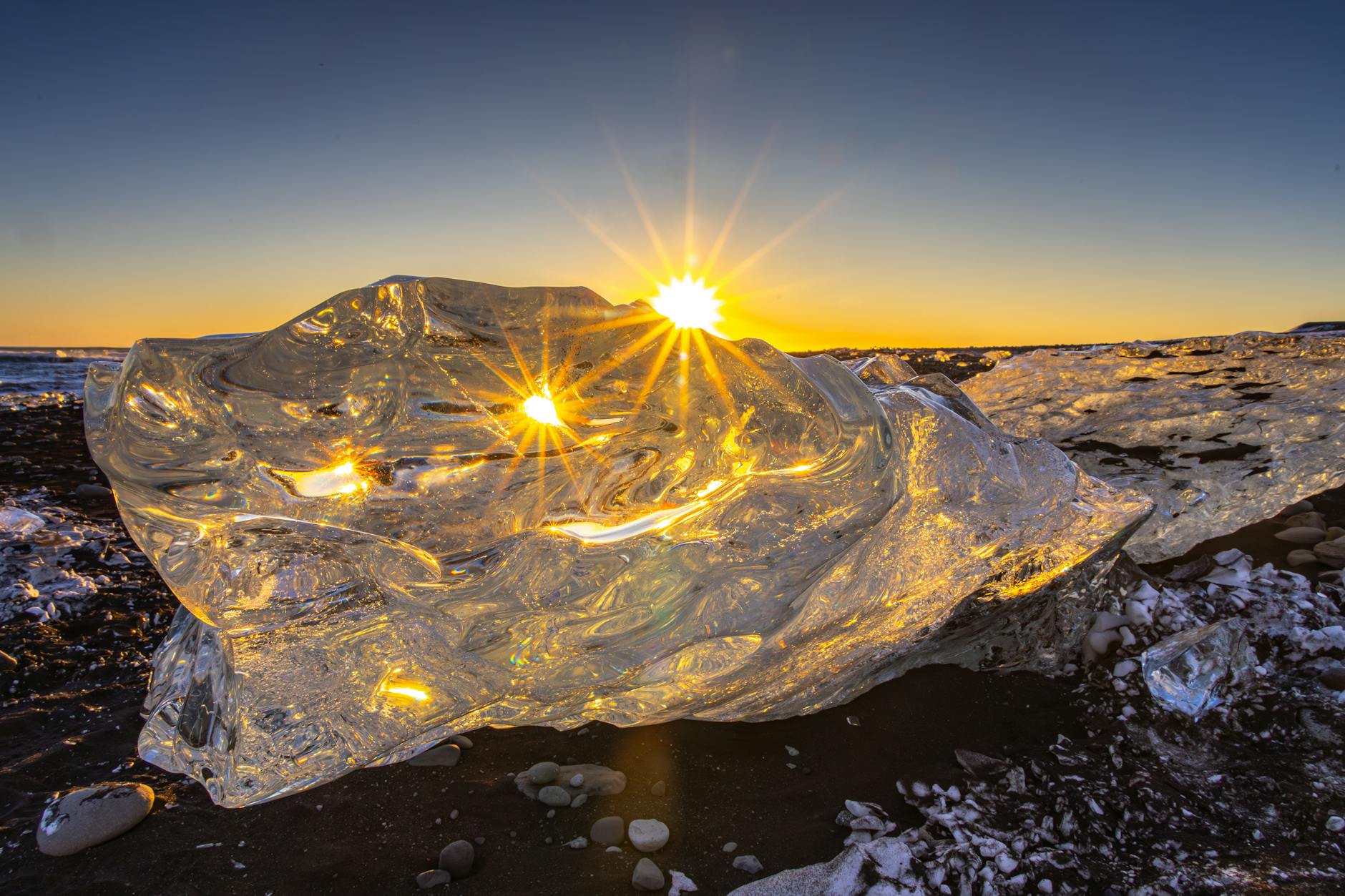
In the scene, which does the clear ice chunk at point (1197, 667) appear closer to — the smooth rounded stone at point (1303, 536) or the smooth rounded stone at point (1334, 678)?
the smooth rounded stone at point (1334, 678)

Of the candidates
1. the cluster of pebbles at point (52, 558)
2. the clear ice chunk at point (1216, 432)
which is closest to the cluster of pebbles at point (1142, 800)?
the clear ice chunk at point (1216, 432)

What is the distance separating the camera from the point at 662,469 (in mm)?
2113

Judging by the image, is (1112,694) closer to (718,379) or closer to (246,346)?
(718,379)

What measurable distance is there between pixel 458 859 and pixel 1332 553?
4530 millimetres

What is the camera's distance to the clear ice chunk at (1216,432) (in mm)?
3666

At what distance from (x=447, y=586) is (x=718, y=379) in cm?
99

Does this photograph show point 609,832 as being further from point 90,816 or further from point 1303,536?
point 1303,536

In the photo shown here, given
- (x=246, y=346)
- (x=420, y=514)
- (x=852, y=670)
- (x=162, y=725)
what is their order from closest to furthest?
(x=246, y=346) < (x=420, y=514) < (x=162, y=725) < (x=852, y=670)

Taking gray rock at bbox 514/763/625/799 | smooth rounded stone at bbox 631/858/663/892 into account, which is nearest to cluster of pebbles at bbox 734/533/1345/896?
smooth rounded stone at bbox 631/858/663/892

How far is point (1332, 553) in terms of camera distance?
3.63m

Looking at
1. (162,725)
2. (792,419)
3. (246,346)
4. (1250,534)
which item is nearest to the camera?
(246,346)

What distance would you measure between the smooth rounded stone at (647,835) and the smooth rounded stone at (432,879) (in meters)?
0.52

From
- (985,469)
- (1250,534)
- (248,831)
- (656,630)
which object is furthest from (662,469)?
(1250,534)

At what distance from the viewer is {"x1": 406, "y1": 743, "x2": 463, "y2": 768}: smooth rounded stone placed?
2.40 m
